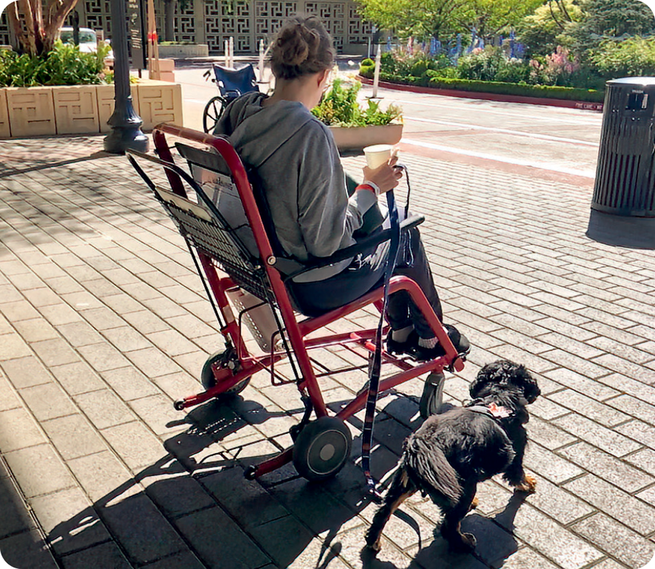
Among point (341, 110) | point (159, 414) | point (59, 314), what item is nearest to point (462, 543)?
point (159, 414)

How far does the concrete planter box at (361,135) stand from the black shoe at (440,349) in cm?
758

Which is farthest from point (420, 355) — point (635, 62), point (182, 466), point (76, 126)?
point (635, 62)

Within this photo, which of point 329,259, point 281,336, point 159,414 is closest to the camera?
point 329,259

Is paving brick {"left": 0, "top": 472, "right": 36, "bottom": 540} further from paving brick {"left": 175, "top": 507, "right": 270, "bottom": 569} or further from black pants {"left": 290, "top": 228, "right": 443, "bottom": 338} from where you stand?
black pants {"left": 290, "top": 228, "right": 443, "bottom": 338}

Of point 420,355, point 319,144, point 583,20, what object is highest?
point 583,20

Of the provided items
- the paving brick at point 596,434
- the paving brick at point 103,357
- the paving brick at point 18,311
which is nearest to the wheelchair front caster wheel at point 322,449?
the paving brick at point 596,434

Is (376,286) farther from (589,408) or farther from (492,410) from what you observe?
(589,408)

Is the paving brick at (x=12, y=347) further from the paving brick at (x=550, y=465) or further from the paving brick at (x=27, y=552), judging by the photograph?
the paving brick at (x=550, y=465)

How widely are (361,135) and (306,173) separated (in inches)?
334

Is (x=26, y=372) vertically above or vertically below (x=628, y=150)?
below

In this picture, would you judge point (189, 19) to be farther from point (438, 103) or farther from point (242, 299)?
point (242, 299)

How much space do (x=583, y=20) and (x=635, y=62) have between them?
4850mm

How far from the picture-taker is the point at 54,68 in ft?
40.2

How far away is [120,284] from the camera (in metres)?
5.15
